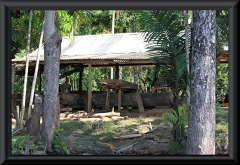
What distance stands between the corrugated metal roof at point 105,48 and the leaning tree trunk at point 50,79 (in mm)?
4783

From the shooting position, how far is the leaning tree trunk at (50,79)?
341 inches

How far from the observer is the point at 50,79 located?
8.67m

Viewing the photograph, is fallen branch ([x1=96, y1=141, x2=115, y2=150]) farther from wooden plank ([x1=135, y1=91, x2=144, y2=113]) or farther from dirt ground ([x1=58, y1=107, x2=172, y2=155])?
wooden plank ([x1=135, y1=91, x2=144, y2=113])

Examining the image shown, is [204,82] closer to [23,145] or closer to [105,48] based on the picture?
[23,145]

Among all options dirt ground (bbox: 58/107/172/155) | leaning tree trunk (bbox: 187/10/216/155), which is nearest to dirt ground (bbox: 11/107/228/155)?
dirt ground (bbox: 58/107/172/155)

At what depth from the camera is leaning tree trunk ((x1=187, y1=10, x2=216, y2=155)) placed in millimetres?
5676

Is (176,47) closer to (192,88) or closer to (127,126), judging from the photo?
(192,88)

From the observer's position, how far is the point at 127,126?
10.9m

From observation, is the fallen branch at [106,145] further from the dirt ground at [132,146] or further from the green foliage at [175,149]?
the green foliage at [175,149]

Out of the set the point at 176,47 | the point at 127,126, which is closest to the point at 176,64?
the point at 176,47

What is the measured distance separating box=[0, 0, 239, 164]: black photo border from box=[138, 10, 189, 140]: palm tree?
4304mm

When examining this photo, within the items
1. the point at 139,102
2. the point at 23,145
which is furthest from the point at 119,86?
the point at 23,145
